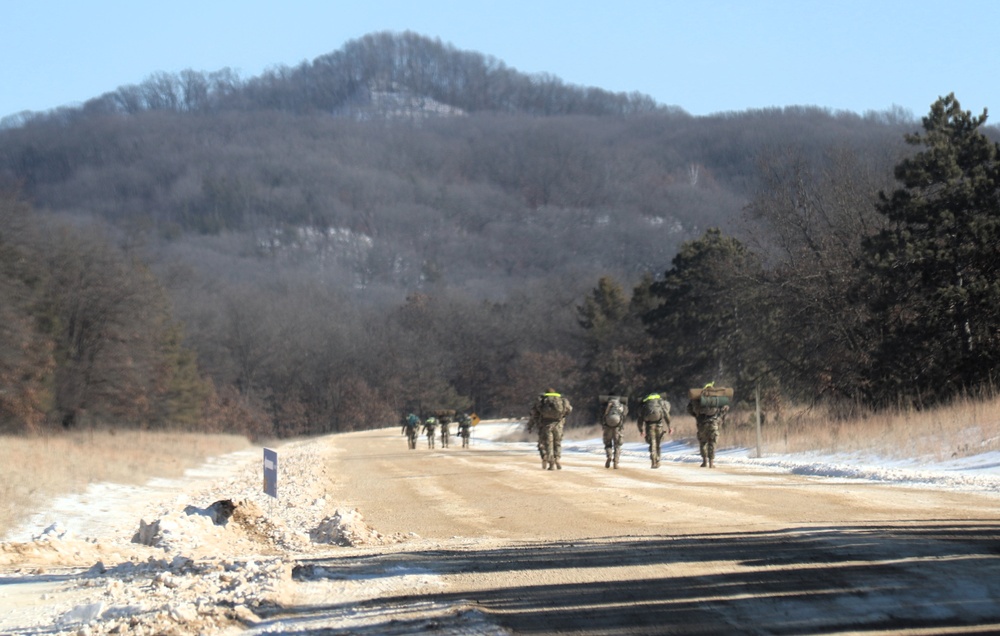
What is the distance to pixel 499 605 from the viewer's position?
7102 mm

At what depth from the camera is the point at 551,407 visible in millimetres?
25922

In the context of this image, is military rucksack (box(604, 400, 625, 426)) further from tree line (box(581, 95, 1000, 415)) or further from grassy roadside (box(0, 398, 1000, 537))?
tree line (box(581, 95, 1000, 415))

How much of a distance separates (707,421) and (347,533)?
49.0ft

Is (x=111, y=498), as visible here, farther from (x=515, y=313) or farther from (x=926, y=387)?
(x=515, y=313)

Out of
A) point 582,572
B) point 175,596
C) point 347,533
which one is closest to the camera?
point 175,596

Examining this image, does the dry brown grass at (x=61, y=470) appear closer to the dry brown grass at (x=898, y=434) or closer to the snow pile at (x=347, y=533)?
the snow pile at (x=347, y=533)

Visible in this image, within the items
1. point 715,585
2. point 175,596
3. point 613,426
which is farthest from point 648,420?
point 175,596

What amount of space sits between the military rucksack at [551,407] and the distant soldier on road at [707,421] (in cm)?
298

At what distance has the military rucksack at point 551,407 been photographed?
25.9 metres

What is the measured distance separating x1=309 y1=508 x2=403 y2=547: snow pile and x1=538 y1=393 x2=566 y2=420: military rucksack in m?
12.9

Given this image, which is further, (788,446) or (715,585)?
(788,446)

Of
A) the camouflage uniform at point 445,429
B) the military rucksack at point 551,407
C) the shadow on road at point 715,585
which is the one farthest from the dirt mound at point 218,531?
the camouflage uniform at point 445,429

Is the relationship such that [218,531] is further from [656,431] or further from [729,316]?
[729,316]

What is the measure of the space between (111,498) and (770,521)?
14870 mm
